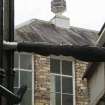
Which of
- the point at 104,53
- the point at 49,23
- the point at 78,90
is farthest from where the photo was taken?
the point at 49,23

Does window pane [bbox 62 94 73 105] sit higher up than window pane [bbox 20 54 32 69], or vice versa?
window pane [bbox 20 54 32 69]

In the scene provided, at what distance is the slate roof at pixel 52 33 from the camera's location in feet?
61.8

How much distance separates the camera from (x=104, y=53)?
680 cm

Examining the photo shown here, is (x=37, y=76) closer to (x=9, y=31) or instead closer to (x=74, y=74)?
(x=74, y=74)

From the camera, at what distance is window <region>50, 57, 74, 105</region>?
61.6 feet

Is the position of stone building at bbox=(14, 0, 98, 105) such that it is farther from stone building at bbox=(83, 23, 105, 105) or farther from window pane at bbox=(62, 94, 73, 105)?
stone building at bbox=(83, 23, 105, 105)

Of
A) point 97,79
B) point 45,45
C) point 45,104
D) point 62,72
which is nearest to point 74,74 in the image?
point 62,72

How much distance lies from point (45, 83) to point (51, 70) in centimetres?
63

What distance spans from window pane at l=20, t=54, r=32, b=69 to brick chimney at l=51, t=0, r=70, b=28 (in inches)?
121

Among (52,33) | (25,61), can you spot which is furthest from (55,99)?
(52,33)

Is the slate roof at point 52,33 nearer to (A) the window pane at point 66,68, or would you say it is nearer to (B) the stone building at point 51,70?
(B) the stone building at point 51,70

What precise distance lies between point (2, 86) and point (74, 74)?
1318 cm

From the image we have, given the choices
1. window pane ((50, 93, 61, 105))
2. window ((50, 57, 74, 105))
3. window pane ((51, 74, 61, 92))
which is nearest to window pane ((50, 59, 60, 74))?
window ((50, 57, 74, 105))

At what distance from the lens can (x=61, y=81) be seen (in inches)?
746
